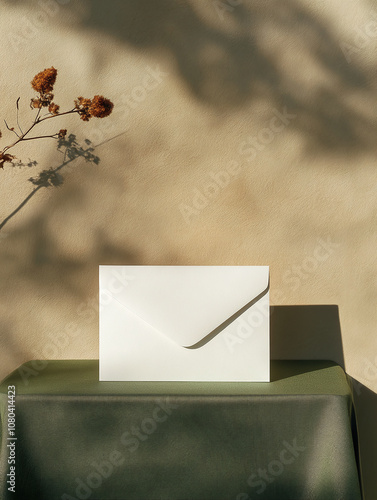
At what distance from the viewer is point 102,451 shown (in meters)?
1.03

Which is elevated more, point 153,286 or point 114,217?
point 114,217

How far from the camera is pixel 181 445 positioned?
3.36ft

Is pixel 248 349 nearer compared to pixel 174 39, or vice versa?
pixel 248 349

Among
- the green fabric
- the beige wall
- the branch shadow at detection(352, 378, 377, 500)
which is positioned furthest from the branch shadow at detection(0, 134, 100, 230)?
the branch shadow at detection(352, 378, 377, 500)

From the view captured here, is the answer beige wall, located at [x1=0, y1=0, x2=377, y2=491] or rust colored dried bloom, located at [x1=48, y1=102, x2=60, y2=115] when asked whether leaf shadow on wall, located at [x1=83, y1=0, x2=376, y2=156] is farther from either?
rust colored dried bloom, located at [x1=48, y1=102, x2=60, y2=115]

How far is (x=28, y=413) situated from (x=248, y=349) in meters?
0.42

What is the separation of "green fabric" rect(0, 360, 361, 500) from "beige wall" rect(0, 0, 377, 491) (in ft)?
1.10

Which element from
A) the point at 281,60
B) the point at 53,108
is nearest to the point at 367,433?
the point at 281,60

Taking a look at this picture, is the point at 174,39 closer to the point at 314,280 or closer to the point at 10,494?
the point at 314,280

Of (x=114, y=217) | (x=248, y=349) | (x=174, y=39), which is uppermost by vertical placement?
(x=174, y=39)

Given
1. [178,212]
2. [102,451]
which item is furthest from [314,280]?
[102,451]

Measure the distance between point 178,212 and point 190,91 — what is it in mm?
285

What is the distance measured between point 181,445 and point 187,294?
0.90 feet

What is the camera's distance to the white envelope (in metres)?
1.09
